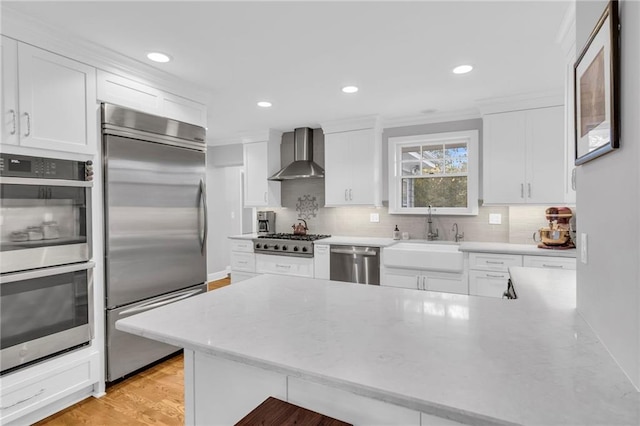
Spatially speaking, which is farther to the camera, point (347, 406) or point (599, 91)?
→ point (599, 91)

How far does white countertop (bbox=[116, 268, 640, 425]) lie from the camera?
0.77 meters

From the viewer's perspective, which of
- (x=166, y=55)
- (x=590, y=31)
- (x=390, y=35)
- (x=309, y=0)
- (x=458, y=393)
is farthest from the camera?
(x=166, y=55)

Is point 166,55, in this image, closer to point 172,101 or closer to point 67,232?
point 172,101

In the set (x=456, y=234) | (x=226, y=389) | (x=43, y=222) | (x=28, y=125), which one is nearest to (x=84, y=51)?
(x=28, y=125)

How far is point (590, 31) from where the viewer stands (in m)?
1.24

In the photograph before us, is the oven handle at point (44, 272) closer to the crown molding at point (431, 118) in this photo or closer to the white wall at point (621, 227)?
the white wall at point (621, 227)

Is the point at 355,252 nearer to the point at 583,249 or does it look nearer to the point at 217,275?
the point at 583,249

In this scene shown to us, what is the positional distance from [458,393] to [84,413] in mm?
2621

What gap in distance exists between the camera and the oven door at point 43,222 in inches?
78.7

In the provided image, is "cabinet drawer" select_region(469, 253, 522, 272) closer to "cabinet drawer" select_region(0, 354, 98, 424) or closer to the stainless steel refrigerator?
the stainless steel refrigerator

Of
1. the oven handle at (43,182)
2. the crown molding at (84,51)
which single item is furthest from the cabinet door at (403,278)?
the oven handle at (43,182)

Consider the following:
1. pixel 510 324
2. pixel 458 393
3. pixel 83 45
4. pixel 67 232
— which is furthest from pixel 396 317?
pixel 83 45

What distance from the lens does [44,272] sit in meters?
2.15

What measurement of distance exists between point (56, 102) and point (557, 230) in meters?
4.29
